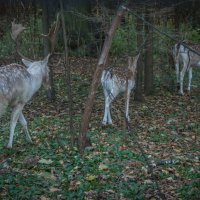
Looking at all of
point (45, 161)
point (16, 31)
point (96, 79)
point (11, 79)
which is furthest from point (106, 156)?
point (16, 31)

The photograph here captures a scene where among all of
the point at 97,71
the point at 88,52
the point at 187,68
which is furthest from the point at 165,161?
the point at 88,52

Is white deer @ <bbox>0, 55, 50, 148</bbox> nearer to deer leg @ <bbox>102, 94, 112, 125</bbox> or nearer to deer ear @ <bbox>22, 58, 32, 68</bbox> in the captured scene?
deer ear @ <bbox>22, 58, 32, 68</bbox>

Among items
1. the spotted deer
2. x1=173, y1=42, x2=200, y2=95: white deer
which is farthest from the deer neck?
x1=173, y1=42, x2=200, y2=95: white deer

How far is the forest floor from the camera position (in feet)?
22.5

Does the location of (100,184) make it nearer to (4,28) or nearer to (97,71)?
(97,71)

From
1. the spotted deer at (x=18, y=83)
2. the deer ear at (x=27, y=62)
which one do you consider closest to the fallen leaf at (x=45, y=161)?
the spotted deer at (x=18, y=83)

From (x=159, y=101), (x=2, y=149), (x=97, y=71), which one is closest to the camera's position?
(x=97, y=71)

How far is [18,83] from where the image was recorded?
9.37 meters

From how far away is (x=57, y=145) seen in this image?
9461mm

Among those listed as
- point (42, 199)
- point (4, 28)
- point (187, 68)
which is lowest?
point (42, 199)

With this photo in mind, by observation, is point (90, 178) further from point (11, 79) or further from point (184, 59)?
point (184, 59)

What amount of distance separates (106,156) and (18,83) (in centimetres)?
238

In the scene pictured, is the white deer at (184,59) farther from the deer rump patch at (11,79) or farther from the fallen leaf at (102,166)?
the fallen leaf at (102,166)

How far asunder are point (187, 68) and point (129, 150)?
8149 mm
